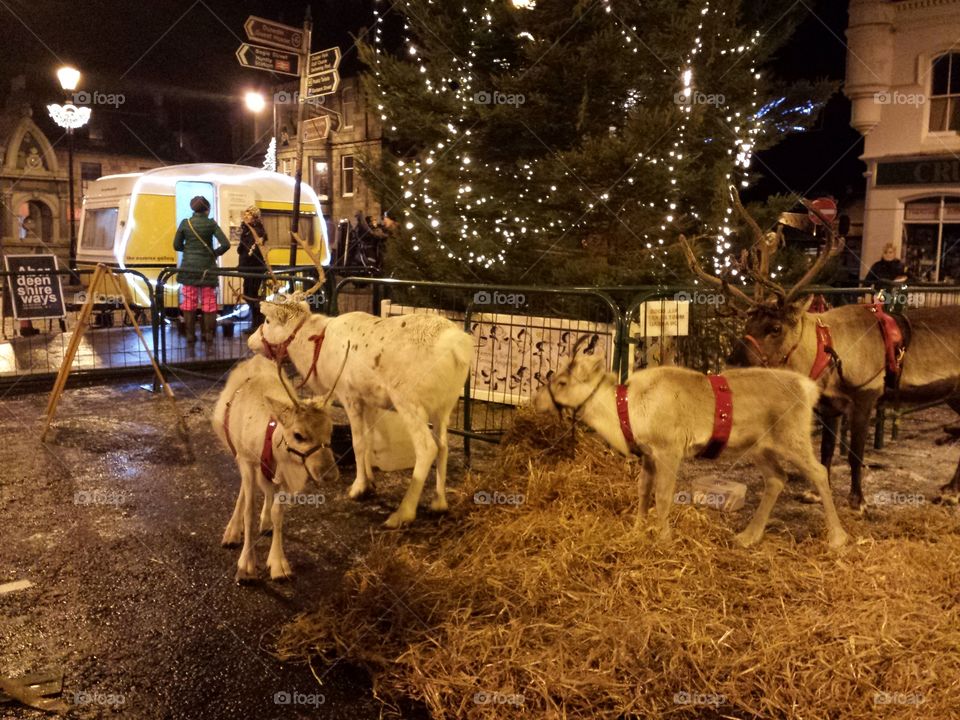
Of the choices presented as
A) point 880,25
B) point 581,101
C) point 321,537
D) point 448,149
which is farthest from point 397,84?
point 880,25

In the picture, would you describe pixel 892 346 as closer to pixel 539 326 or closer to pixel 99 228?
pixel 539 326

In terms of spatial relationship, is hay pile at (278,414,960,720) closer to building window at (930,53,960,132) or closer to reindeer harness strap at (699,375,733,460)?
reindeer harness strap at (699,375,733,460)

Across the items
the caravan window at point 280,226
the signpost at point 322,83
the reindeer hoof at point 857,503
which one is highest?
the signpost at point 322,83

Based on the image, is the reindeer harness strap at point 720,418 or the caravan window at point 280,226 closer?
the reindeer harness strap at point 720,418

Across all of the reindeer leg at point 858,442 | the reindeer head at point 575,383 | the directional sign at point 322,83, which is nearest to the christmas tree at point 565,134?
the directional sign at point 322,83

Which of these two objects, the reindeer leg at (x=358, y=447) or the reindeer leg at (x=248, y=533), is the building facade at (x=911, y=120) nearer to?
the reindeer leg at (x=358, y=447)

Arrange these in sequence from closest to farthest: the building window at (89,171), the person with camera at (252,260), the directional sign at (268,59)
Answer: the person with camera at (252,260)
the directional sign at (268,59)
the building window at (89,171)

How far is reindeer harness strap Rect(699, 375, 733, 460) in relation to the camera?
5355 millimetres

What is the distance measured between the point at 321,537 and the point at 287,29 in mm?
10514

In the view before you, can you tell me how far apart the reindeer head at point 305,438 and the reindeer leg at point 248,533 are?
46 centimetres

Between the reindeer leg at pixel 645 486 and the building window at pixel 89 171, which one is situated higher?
the building window at pixel 89 171

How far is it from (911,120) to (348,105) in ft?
68.3

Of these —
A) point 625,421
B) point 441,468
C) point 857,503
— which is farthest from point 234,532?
point 857,503

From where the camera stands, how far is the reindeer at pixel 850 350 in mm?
6555
